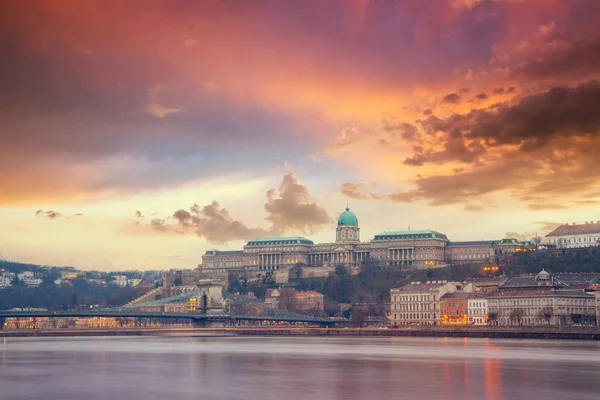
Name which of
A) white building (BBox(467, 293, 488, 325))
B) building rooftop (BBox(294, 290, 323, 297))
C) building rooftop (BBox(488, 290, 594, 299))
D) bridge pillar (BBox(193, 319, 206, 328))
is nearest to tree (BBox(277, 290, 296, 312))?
building rooftop (BBox(294, 290, 323, 297))

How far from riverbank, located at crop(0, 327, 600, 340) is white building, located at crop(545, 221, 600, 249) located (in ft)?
A: 202

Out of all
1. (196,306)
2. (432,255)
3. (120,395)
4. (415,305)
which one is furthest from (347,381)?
(432,255)

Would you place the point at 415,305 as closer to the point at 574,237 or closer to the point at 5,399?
the point at 574,237

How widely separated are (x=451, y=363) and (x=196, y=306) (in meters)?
113

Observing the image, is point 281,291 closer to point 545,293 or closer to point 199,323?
point 199,323

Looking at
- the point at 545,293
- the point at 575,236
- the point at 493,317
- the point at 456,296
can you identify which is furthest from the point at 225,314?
the point at 575,236

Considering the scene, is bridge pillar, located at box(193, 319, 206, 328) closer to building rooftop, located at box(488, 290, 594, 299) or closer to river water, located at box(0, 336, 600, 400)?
building rooftop, located at box(488, 290, 594, 299)

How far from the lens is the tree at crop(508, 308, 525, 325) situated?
379 feet

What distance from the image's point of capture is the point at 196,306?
6624 inches

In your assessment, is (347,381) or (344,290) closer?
(347,381)

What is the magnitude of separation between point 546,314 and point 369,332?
20.4 m

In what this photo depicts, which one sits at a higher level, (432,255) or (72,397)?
(432,255)

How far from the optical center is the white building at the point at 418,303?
13312 centimetres

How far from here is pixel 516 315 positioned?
379 ft
